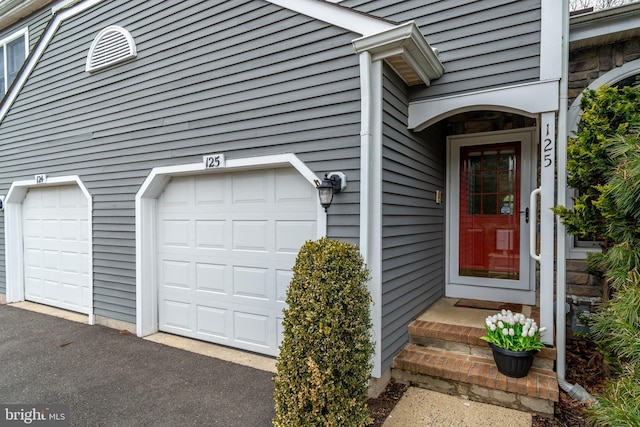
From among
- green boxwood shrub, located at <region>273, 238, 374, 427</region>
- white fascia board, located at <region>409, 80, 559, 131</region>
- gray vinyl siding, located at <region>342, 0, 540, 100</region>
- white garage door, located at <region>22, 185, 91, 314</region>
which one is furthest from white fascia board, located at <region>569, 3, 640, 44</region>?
white garage door, located at <region>22, 185, 91, 314</region>

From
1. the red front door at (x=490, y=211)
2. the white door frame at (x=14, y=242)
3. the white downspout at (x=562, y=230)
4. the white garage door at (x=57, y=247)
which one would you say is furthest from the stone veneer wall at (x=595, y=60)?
the white door frame at (x=14, y=242)

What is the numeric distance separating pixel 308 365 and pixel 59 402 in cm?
236

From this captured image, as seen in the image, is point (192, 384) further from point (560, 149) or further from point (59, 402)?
point (560, 149)

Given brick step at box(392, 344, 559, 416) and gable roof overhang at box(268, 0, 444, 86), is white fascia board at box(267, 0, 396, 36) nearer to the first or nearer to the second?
gable roof overhang at box(268, 0, 444, 86)

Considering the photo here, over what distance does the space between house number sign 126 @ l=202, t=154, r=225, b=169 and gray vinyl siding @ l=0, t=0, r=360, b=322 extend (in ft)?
0.24

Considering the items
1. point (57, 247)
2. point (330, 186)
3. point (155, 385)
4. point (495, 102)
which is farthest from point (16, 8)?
point (495, 102)

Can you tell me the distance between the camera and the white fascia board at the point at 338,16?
279cm

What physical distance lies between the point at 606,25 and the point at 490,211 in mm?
2184

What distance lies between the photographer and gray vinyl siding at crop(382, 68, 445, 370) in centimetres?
298

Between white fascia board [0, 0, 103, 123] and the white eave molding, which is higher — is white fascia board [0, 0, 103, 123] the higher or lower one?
the higher one

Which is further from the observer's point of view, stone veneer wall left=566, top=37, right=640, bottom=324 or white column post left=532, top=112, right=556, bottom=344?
stone veneer wall left=566, top=37, right=640, bottom=324

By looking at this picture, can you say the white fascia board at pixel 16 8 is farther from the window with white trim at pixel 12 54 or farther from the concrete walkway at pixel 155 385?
the concrete walkway at pixel 155 385

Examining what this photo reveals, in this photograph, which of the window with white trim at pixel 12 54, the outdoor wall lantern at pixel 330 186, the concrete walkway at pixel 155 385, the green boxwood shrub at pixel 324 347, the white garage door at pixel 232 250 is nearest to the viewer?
the green boxwood shrub at pixel 324 347

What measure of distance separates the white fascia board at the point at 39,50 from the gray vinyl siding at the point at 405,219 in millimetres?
4748
